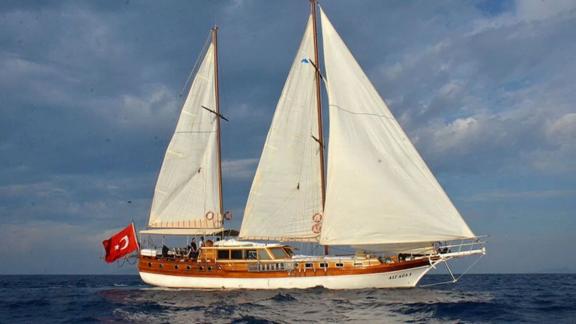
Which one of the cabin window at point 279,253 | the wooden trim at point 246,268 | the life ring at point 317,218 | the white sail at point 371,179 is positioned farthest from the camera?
the life ring at point 317,218

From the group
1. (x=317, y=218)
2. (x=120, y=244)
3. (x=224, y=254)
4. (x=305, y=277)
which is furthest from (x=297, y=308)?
(x=120, y=244)

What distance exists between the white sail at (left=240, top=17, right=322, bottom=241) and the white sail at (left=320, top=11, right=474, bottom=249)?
296 cm

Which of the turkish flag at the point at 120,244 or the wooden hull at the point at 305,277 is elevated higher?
the turkish flag at the point at 120,244

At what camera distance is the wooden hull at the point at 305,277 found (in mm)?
37594

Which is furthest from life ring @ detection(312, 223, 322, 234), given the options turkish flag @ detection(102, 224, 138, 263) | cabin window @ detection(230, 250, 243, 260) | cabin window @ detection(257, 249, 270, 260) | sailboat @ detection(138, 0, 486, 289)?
turkish flag @ detection(102, 224, 138, 263)

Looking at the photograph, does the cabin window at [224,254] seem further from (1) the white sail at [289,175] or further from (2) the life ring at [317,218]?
(2) the life ring at [317,218]

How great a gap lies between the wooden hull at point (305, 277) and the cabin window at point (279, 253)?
140 cm

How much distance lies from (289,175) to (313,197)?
2368 mm

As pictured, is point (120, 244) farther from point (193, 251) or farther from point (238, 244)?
point (238, 244)

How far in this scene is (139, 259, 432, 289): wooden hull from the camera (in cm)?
3759

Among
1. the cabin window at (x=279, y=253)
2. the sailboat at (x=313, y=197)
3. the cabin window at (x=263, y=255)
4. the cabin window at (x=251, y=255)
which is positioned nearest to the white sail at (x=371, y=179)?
the sailboat at (x=313, y=197)

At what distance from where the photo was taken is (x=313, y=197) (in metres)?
40.8

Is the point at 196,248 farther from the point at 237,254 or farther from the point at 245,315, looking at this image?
the point at 245,315

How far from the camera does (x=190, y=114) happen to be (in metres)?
44.7
